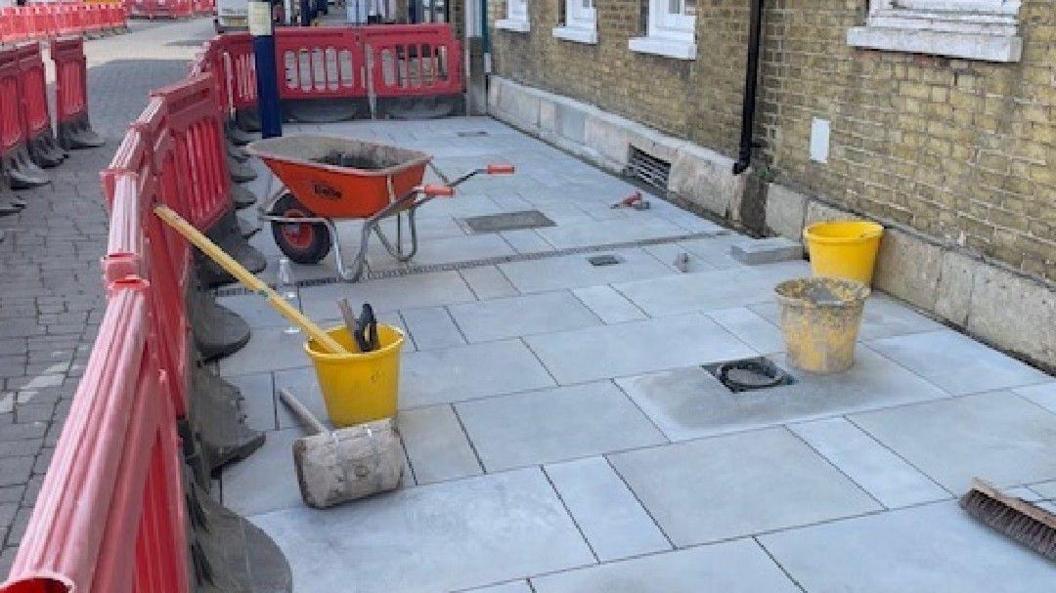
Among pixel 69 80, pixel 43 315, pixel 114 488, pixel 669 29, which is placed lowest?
pixel 43 315

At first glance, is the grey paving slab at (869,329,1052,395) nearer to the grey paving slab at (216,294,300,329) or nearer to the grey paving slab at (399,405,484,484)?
the grey paving slab at (399,405,484,484)

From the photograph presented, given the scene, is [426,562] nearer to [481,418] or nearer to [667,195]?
[481,418]

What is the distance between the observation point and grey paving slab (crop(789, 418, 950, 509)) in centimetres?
388

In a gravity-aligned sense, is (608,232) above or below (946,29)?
below

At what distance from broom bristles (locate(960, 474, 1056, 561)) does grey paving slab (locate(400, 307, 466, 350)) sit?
2.83 m

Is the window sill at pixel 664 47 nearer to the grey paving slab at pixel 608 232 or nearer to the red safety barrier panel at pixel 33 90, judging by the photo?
the grey paving slab at pixel 608 232

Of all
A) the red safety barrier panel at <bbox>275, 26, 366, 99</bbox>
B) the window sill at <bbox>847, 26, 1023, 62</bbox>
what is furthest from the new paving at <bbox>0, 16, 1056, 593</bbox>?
the red safety barrier panel at <bbox>275, 26, 366, 99</bbox>

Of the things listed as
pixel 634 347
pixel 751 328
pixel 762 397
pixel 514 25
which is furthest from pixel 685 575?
pixel 514 25

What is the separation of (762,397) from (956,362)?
3.71 ft

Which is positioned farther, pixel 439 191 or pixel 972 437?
pixel 439 191

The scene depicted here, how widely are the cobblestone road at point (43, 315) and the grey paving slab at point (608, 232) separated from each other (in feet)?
11.0

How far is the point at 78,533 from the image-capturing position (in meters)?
1.40

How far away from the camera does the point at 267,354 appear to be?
17.9 ft

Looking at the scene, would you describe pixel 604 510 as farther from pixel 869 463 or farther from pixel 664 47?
pixel 664 47
